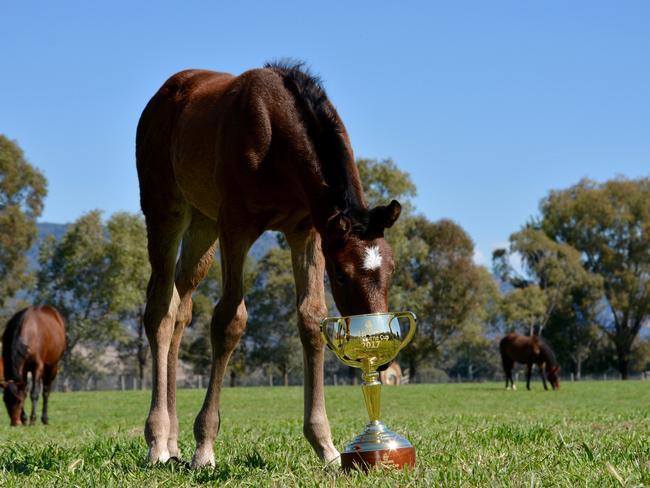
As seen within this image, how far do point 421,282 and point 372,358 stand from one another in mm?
62845

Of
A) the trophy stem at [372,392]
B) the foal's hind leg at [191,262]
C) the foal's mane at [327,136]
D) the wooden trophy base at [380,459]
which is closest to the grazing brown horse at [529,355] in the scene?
the foal's hind leg at [191,262]

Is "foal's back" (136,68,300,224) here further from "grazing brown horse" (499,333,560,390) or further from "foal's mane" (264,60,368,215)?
"grazing brown horse" (499,333,560,390)

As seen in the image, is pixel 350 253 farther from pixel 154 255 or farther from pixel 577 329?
pixel 577 329

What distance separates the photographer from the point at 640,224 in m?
70.9

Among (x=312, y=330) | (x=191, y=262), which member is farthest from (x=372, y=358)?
(x=191, y=262)

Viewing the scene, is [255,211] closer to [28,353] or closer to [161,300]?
[161,300]

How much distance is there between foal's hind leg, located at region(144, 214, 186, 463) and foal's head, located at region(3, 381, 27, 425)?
11.0m

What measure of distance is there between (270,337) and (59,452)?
66.3 metres

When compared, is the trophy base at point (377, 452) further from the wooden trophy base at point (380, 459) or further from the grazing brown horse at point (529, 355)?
the grazing brown horse at point (529, 355)

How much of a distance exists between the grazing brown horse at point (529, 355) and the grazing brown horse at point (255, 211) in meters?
32.1

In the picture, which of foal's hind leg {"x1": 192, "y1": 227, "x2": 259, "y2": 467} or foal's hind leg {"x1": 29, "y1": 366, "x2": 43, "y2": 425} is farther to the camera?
→ foal's hind leg {"x1": 29, "y1": 366, "x2": 43, "y2": 425}

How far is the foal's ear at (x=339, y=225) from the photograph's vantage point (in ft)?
14.9

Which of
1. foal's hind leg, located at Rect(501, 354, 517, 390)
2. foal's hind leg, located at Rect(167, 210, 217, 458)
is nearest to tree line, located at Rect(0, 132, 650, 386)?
foal's hind leg, located at Rect(501, 354, 517, 390)

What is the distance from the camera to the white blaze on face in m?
4.48
